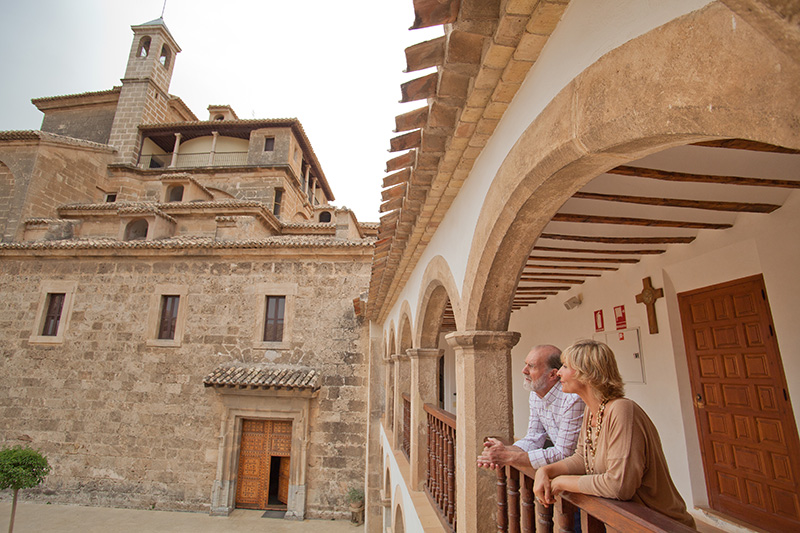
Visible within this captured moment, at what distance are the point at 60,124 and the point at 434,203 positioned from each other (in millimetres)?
28188

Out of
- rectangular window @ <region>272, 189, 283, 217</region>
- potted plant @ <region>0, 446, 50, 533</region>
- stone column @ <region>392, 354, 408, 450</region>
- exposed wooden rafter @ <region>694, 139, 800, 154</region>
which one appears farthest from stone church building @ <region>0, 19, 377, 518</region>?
exposed wooden rafter @ <region>694, 139, 800, 154</region>

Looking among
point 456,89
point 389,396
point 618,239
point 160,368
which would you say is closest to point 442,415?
point 618,239

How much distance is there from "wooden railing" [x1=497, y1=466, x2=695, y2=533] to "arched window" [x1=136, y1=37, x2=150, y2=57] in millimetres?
27131

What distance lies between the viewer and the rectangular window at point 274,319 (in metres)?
11.0

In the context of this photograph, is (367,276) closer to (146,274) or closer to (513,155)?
(146,274)

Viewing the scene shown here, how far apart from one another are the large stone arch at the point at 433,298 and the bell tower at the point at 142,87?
21.1 meters

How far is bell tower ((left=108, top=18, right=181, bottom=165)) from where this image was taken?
2034cm

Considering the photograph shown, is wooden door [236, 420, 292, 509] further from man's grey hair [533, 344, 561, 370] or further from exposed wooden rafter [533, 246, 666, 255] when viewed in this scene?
man's grey hair [533, 344, 561, 370]

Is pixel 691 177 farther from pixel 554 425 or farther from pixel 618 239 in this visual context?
pixel 554 425

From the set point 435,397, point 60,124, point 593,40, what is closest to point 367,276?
point 435,397

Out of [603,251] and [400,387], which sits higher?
[603,251]

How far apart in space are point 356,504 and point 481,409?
29.3 feet

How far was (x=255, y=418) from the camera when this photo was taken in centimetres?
1055

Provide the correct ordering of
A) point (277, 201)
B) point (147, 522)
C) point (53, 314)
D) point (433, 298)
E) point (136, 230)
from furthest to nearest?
1. point (277, 201)
2. point (136, 230)
3. point (53, 314)
4. point (147, 522)
5. point (433, 298)
